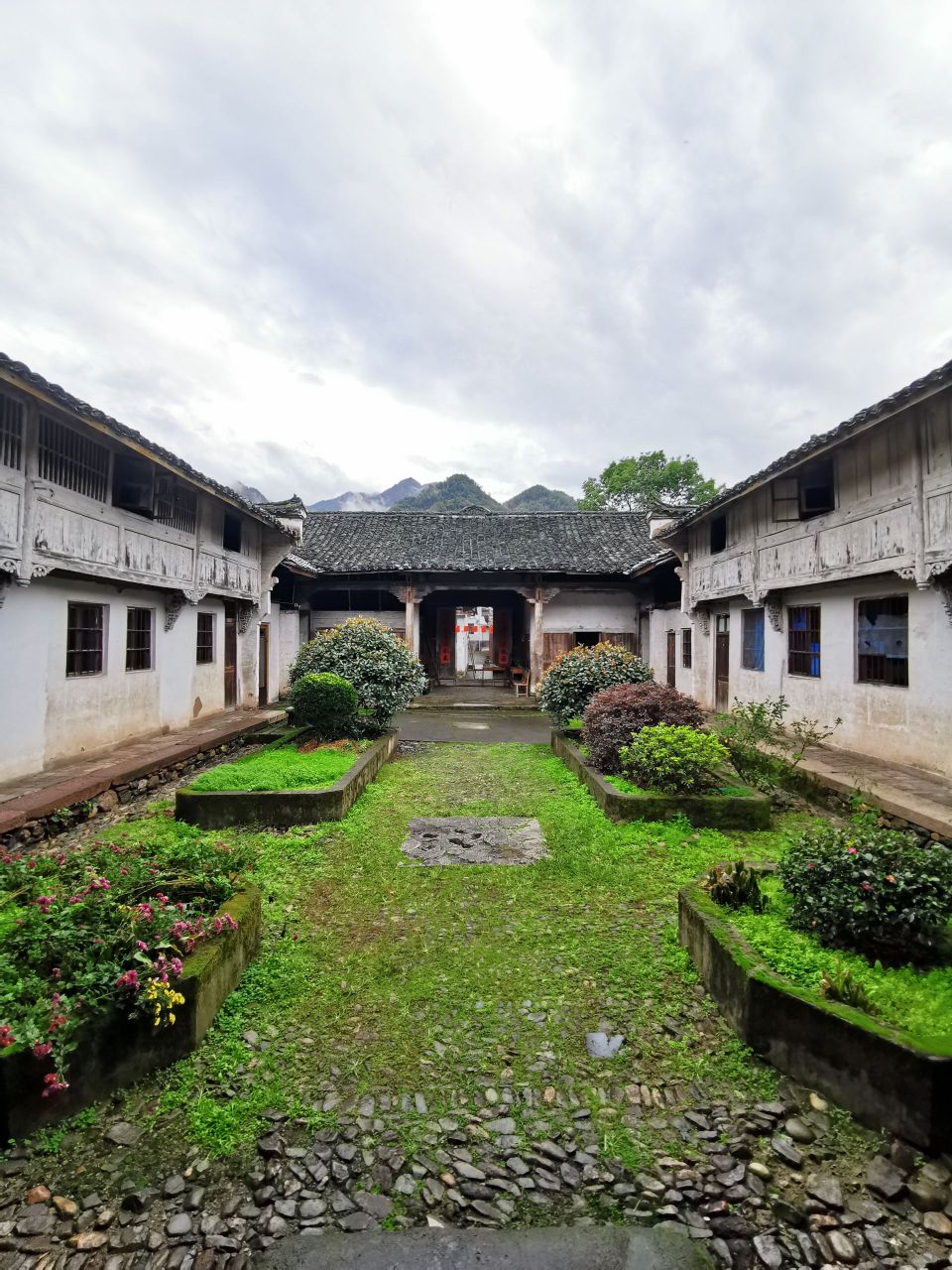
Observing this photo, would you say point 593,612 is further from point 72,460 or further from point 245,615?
point 72,460

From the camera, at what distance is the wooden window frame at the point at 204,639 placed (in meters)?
11.8

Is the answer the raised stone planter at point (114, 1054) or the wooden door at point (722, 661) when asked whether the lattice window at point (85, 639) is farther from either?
the wooden door at point (722, 661)

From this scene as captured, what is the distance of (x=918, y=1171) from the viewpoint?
7.53ft

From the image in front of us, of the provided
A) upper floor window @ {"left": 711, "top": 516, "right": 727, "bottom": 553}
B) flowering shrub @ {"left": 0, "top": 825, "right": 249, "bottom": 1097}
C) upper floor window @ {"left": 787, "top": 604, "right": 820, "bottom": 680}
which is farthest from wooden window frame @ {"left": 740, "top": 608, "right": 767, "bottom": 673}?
flowering shrub @ {"left": 0, "top": 825, "right": 249, "bottom": 1097}

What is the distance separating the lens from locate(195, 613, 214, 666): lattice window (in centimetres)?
1191

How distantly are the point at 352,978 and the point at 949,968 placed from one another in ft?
10.2

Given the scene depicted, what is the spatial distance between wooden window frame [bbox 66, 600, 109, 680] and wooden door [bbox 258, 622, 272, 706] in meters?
6.10

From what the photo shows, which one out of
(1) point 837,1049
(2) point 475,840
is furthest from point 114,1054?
(2) point 475,840

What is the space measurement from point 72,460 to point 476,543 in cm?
1360

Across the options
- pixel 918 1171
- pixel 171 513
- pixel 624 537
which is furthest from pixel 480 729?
pixel 918 1171

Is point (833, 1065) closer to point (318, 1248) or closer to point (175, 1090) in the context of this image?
point (318, 1248)

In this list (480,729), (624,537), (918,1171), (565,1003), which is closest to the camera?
(918,1171)

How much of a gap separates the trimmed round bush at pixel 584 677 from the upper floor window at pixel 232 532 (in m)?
6.91

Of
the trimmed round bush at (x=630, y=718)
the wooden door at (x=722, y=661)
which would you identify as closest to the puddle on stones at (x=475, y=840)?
the trimmed round bush at (x=630, y=718)
